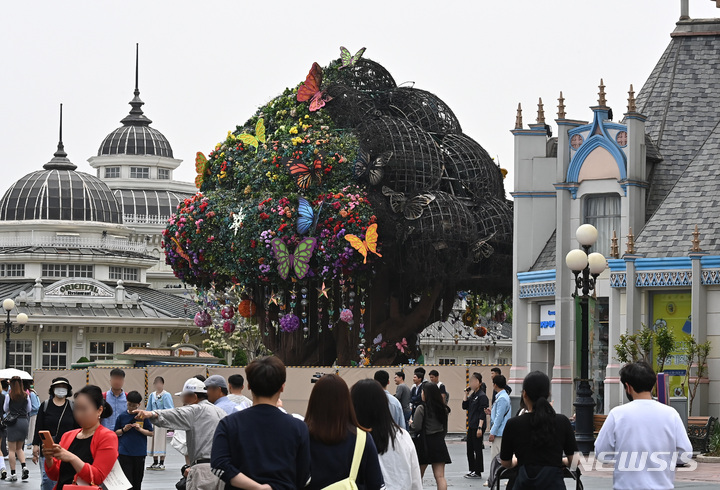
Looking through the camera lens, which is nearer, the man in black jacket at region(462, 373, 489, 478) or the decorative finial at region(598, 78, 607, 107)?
the man in black jacket at region(462, 373, 489, 478)

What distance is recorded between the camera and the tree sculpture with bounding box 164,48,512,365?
1678 inches

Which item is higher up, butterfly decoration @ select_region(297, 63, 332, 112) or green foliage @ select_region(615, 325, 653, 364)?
butterfly decoration @ select_region(297, 63, 332, 112)

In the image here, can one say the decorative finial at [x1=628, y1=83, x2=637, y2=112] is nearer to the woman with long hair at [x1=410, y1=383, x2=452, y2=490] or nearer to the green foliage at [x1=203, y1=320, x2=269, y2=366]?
the woman with long hair at [x1=410, y1=383, x2=452, y2=490]

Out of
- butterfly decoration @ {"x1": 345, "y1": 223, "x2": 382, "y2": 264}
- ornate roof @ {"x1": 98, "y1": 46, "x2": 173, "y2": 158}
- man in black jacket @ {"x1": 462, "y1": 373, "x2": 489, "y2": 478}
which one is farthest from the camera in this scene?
ornate roof @ {"x1": 98, "y1": 46, "x2": 173, "y2": 158}

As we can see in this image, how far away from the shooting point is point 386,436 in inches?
399

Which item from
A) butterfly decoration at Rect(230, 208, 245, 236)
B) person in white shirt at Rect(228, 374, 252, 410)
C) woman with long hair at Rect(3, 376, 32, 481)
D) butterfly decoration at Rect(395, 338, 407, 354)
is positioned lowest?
woman with long hair at Rect(3, 376, 32, 481)

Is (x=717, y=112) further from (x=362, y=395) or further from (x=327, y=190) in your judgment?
(x=362, y=395)

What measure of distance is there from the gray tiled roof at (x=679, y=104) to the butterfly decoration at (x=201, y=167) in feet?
52.9

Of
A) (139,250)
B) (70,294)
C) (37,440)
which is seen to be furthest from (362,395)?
(139,250)

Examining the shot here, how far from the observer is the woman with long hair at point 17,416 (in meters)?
22.3

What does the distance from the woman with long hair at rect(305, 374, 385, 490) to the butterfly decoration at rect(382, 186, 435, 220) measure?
110 ft

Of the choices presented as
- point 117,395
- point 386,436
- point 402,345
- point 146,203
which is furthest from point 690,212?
point 146,203

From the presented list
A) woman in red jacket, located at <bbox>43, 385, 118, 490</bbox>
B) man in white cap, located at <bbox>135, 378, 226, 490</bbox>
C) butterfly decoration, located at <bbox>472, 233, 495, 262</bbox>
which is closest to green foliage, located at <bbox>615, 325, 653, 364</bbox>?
butterfly decoration, located at <bbox>472, 233, 495, 262</bbox>

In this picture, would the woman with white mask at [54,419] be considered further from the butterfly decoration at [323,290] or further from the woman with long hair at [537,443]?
the butterfly decoration at [323,290]
